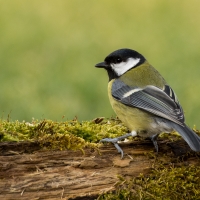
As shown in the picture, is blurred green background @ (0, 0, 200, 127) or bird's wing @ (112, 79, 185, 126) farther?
blurred green background @ (0, 0, 200, 127)

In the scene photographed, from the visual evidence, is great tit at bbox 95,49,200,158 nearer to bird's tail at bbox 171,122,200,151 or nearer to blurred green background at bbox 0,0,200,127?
bird's tail at bbox 171,122,200,151

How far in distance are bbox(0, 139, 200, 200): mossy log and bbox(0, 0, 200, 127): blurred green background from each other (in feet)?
7.74

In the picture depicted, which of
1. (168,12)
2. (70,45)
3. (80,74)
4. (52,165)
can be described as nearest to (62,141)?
(52,165)

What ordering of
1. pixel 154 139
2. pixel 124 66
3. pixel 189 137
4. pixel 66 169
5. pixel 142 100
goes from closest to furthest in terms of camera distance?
pixel 66 169 < pixel 189 137 < pixel 154 139 < pixel 142 100 < pixel 124 66

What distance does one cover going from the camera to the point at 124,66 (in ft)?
13.5

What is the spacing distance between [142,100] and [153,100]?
8 cm

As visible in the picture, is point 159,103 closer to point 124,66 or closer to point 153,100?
point 153,100

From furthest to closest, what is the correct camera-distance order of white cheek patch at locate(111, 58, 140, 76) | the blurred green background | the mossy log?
the blurred green background → white cheek patch at locate(111, 58, 140, 76) → the mossy log

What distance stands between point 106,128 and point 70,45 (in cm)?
423

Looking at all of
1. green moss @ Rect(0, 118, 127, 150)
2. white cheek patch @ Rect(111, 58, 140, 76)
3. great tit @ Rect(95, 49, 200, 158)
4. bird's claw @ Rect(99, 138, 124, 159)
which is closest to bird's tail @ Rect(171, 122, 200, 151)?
great tit @ Rect(95, 49, 200, 158)

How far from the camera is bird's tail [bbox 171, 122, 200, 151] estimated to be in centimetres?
322

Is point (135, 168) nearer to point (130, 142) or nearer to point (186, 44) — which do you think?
point (130, 142)

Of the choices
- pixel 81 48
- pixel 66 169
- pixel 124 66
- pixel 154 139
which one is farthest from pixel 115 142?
pixel 81 48

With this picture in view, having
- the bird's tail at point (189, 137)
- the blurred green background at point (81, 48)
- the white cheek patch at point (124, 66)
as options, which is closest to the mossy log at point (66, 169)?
the bird's tail at point (189, 137)
